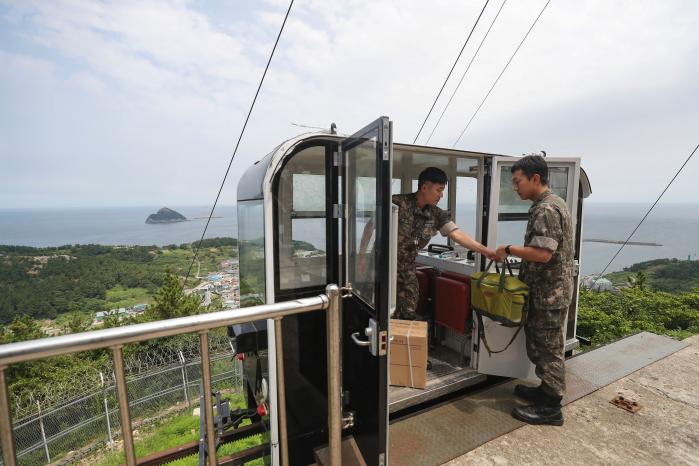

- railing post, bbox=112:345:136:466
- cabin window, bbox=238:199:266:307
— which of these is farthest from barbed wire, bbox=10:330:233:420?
railing post, bbox=112:345:136:466

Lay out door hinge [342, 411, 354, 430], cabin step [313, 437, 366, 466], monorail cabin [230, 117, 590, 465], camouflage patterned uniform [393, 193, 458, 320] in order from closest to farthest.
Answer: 1. monorail cabin [230, 117, 590, 465]
2. cabin step [313, 437, 366, 466]
3. door hinge [342, 411, 354, 430]
4. camouflage patterned uniform [393, 193, 458, 320]

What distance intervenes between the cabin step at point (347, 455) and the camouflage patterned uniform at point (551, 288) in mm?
1688

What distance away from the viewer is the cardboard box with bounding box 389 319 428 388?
9.68 feet

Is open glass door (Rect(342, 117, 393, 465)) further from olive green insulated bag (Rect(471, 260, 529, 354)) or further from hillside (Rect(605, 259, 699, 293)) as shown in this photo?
hillside (Rect(605, 259, 699, 293))

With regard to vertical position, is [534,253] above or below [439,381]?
above

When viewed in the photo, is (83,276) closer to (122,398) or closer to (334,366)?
(122,398)

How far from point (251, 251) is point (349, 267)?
102 cm

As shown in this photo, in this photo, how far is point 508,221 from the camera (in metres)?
3.44

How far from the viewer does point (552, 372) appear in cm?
273

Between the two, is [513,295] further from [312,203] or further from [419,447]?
[312,203]

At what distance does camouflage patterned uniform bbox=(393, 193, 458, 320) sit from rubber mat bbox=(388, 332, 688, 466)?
1147 millimetres

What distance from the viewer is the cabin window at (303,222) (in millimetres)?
2428

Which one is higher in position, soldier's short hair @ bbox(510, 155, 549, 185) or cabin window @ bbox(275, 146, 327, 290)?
soldier's short hair @ bbox(510, 155, 549, 185)

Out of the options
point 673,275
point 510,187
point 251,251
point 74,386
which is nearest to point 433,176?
point 510,187
